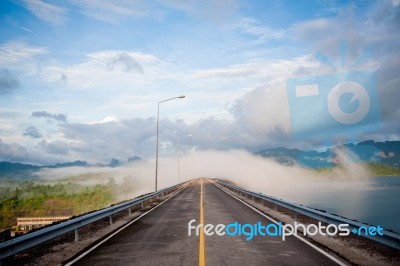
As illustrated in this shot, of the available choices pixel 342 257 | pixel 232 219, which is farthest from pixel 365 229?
pixel 232 219

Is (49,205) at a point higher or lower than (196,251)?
lower

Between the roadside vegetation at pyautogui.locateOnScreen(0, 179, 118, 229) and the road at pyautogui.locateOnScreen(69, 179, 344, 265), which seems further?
the roadside vegetation at pyautogui.locateOnScreen(0, 179, 118, 229)

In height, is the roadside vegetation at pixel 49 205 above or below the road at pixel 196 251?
below

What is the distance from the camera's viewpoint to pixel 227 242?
35.3 feet

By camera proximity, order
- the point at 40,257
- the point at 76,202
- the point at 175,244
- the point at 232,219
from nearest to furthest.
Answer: the point at 40,257 < the point at 175,244 < the point at 232,219 < the point at 76,202

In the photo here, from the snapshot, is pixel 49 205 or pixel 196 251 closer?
pixel 196 251

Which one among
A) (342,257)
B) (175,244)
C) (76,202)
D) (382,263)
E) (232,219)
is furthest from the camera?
(76,202)

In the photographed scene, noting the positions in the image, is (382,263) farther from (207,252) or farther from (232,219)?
(232,219)

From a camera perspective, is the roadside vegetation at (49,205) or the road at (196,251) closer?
the road at (196,251)

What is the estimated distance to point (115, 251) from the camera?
990 cm

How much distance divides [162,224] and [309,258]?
8.07 meters

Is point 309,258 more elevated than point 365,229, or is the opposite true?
point 365,229

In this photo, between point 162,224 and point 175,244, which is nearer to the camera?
point 175,244

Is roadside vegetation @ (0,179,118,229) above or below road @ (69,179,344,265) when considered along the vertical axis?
below
